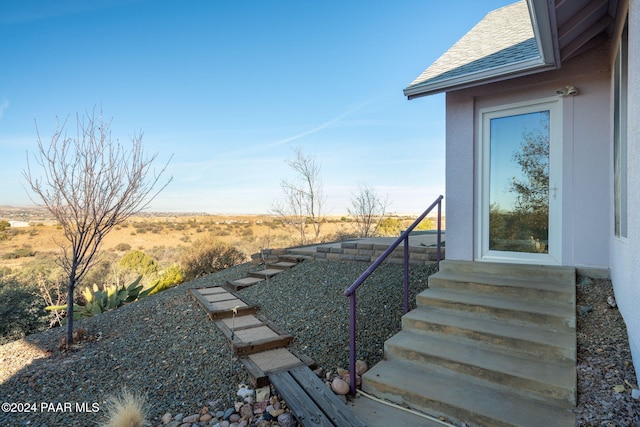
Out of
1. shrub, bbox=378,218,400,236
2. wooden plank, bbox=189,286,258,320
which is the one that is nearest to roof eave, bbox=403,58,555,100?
wooden plank, bbox=189,286,258,320

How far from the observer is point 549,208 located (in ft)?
13.3

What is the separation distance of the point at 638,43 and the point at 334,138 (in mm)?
11837

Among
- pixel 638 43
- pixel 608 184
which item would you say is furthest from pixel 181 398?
pixel 608 184

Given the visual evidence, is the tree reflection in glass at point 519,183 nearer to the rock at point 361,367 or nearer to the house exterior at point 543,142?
the house exterior at point 543,142

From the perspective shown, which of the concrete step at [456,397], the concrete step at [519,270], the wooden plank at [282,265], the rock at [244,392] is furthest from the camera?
the wooden plank at [282,265]

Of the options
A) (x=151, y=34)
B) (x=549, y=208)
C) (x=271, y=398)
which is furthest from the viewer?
(x=151, y=34)

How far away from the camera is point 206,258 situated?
8930 mm

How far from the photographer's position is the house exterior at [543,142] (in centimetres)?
316

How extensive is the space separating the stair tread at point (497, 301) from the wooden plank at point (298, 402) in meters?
1.75

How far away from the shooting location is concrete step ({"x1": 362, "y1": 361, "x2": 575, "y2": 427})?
7.28ft

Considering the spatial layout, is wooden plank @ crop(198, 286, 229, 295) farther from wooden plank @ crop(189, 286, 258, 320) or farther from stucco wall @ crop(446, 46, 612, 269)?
stucco wall @ crop(446, 46, 612, 269)

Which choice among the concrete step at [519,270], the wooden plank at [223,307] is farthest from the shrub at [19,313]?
the concrete step at [519,270]

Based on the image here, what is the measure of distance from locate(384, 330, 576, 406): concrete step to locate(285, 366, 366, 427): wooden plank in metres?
0.78

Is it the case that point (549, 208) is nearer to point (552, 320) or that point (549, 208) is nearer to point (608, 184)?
point (608, 184)
